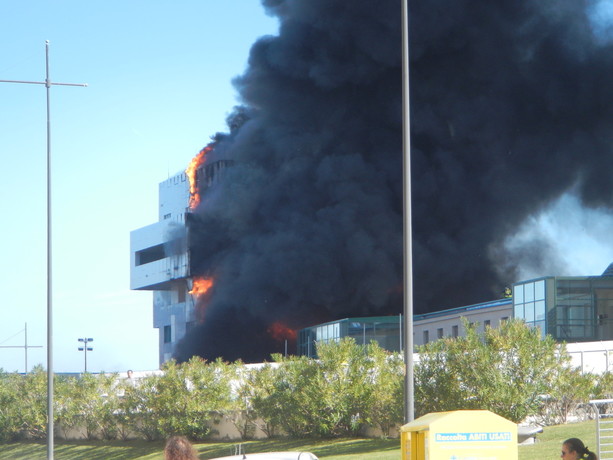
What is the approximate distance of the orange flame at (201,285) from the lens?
7950 centimetres

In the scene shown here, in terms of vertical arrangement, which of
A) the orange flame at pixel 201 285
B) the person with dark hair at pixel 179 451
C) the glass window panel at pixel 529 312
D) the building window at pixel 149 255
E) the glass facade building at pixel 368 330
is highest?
the building window at pixel 149 255

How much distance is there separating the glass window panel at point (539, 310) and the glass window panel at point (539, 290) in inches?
9.1

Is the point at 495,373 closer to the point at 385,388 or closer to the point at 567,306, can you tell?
the point at 385,388

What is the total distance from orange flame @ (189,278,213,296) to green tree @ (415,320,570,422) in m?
56.1

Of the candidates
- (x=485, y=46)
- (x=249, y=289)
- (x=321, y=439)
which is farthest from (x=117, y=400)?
(x=485, y=46)

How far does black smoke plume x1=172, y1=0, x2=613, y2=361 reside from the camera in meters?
67.3

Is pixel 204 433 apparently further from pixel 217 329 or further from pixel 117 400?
pixel 217 329

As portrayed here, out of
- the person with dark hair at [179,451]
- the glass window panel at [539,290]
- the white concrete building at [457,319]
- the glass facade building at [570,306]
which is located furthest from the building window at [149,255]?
the person with dark hair at [179,451]

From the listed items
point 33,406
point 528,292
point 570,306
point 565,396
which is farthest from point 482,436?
point 528,292

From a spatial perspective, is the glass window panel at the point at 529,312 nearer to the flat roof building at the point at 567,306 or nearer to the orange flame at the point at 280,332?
the flat roof building at the point at 567,306

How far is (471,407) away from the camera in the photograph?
23094 millimetres

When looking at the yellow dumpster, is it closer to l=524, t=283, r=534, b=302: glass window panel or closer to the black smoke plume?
l=524, t=283, r=534, b=302: glass window panel

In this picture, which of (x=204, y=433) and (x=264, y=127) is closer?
(x=204, y=433)

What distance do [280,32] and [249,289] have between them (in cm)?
1805
